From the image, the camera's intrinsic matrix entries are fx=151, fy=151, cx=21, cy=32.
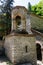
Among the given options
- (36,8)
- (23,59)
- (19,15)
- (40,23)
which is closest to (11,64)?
(23,59)

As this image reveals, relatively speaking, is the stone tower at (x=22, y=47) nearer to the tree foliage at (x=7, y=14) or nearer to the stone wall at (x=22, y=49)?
the stone wall at (x=22, y=49)

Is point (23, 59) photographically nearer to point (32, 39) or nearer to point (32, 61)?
point (32, 61)

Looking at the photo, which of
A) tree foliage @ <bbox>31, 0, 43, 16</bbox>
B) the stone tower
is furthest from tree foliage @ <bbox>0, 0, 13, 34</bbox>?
the stone tower

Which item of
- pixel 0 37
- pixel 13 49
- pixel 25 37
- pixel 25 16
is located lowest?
pixel 0 37

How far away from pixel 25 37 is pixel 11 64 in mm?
2408

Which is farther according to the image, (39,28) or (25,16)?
(39,28)

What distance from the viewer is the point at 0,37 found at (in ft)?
64.0

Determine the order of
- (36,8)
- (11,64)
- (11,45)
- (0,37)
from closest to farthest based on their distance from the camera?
(11,64) < (11,45) < (0,37) < (36,8)

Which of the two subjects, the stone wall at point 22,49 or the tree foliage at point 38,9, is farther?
the tree foliage at point 38,9

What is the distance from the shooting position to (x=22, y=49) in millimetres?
11969

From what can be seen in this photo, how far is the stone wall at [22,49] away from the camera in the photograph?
11.8m

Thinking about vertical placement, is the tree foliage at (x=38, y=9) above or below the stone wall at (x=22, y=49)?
above

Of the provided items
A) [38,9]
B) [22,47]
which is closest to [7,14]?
[38,9]

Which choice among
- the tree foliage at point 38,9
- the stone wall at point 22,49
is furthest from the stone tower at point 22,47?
the tree foliage at point 38,9
